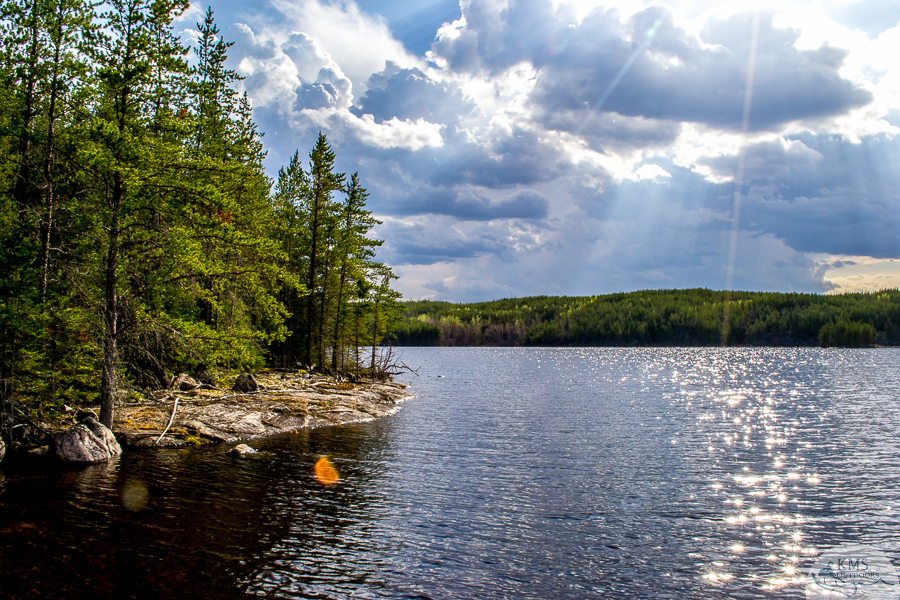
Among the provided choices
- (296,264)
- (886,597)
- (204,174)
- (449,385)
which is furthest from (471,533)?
(449,385)

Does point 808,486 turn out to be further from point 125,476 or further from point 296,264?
point 296,264

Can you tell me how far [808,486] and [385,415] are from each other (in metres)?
22.2

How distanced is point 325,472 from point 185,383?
15.3 meters

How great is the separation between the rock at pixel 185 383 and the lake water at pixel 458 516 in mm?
8111

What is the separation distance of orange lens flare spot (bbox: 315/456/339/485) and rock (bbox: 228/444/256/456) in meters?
2.99

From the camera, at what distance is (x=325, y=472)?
18.5 m

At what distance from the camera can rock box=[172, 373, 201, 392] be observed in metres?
29.2

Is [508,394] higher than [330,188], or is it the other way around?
[330,188]

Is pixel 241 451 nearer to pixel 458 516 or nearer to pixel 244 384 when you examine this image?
pixel 458 516

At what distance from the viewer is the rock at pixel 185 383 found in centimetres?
2925

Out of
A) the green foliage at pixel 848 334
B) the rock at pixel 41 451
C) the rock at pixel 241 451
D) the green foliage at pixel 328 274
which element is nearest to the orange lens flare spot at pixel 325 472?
the rock at pixel 241 451

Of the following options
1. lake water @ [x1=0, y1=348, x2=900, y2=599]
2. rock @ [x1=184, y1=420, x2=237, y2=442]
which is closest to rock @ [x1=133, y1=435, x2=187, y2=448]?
lake water @ [x1=0, y1=348, x2=900, y2=599]

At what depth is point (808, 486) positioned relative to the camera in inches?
680

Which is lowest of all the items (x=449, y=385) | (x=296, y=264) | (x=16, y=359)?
(x=449, y=385)
